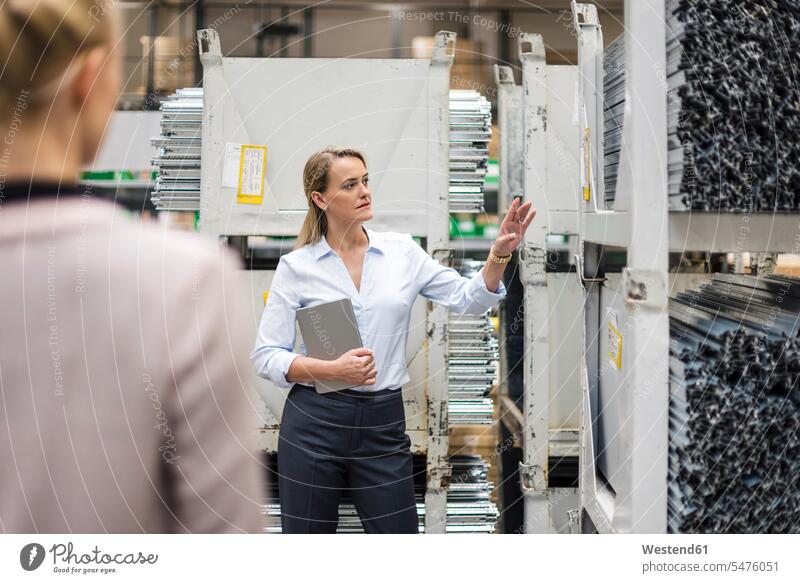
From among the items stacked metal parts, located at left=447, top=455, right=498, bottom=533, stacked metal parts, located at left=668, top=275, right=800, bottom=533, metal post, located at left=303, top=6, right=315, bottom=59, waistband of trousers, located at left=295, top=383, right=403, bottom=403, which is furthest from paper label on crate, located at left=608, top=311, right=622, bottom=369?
metal post, located at left=303, top=6, right=315, bottom=59

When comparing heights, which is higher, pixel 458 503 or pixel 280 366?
pixel 280 366

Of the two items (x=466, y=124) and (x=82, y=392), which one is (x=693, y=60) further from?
(x=82, y=392)

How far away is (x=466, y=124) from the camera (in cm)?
202

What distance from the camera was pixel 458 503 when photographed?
211cm

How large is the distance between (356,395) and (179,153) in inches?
38.9

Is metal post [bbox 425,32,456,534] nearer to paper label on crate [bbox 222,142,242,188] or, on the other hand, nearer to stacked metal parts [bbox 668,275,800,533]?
paper label on crate [bbox 222,142,242,188]

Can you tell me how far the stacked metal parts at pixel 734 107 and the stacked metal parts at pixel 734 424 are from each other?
0.78 ft

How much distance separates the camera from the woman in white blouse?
162 centimetres

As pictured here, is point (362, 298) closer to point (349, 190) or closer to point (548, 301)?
point (349, 190)

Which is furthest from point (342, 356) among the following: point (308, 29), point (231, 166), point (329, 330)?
point (308, 29)

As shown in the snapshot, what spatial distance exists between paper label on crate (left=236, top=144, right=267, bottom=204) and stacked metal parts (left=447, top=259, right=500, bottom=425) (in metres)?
0.71

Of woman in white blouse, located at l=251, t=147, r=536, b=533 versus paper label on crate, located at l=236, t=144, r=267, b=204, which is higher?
paper label on crate, located at l=236, t=144, r=267, b=204

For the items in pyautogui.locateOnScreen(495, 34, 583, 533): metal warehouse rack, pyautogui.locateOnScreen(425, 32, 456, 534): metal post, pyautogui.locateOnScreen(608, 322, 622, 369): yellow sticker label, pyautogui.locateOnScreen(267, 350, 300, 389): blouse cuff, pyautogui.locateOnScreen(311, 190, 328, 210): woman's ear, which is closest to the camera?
pyautogui.locateOnScreen(608, 322, 622, 369): yellow sticker label
